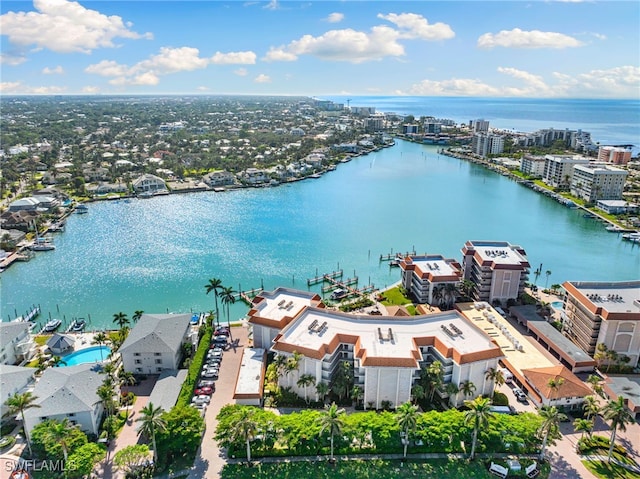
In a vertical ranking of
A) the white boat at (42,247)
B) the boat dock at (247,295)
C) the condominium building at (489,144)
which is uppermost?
the condominium building at (489,144)

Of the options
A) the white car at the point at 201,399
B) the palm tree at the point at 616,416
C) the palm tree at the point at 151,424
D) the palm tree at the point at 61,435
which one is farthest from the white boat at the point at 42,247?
the palm tree at the point at 616,416

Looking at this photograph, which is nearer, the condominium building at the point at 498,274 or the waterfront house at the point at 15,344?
the waterfront house at the point at 15,344

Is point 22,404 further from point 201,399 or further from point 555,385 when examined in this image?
point 555,385

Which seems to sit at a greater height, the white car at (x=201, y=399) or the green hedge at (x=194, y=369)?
the green hedge at (x=194, y=369)

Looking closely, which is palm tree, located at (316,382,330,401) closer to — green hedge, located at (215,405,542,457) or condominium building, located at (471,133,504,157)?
green hedge, located at (215,405,542,457)

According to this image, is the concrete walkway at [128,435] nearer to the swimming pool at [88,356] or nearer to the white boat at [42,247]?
the swimming pool at [88,356]
